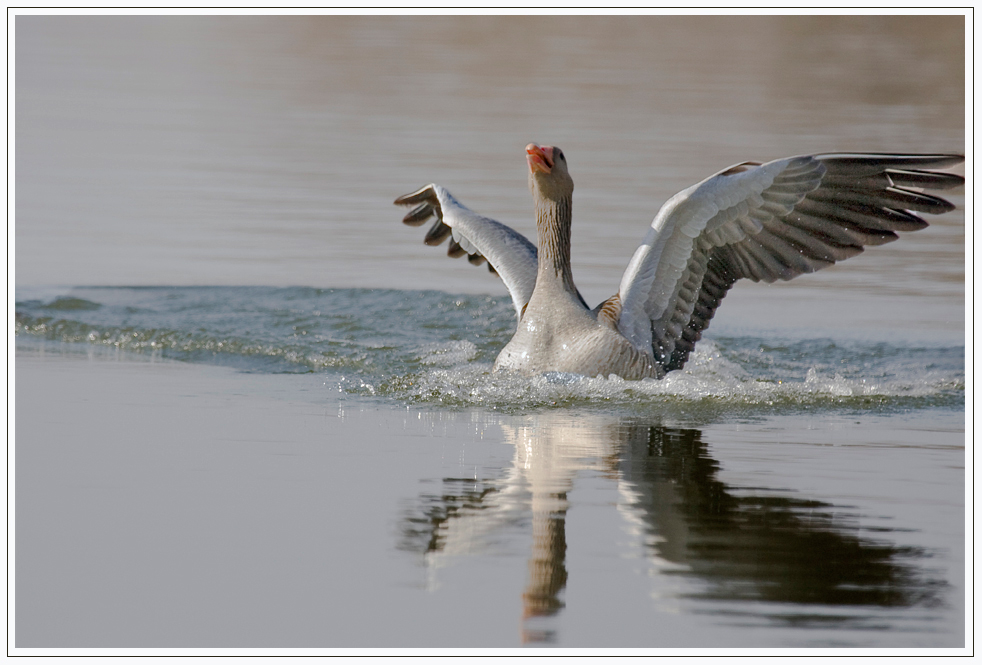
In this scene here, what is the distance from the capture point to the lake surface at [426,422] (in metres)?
4.54

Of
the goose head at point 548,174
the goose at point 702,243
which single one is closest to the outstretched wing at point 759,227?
the goose at point 702,243

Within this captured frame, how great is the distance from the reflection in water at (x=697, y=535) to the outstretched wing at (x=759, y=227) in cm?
217

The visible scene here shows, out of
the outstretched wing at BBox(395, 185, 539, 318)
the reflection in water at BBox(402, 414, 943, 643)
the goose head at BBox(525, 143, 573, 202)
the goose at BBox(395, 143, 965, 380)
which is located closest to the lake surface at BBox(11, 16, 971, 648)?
the reflection in water at BBox(402, 414, 943, 643)

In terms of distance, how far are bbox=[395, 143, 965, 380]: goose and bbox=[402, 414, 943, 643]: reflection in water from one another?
2.10 m

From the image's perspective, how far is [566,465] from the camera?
6.33m

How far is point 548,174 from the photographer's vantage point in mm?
9203

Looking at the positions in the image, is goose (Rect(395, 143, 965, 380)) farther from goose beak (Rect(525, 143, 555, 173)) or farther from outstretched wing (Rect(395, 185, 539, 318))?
outstretched wing (Rect(395, 185, 539, 318))

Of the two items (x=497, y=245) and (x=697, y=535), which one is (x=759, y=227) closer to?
(x=497, y=245)

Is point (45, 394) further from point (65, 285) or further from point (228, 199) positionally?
point (228, 199)

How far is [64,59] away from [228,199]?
58.8 ft

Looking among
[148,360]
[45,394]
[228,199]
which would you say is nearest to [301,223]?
[228,199]

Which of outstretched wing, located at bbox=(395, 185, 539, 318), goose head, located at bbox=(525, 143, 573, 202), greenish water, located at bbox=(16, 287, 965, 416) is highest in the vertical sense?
goose head, located at bbox=(525, 143, 573, 202)

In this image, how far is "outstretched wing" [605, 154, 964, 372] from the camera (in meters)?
8.24

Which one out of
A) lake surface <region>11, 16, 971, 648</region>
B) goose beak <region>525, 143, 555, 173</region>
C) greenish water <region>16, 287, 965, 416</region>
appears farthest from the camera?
goose beak <region>525, 143, 555, 173</region>
